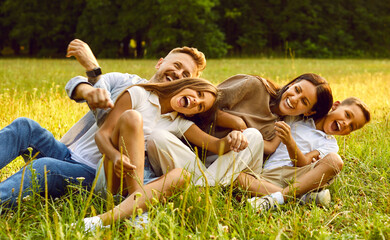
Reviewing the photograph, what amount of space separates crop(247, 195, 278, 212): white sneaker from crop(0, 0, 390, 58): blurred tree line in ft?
74.9

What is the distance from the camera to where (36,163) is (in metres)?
2.70

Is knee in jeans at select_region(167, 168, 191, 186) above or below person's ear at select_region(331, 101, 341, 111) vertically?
below

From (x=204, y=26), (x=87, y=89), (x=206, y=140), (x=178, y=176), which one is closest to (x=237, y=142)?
(x=206, y=140)

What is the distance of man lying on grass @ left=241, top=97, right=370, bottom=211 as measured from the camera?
9.40ft

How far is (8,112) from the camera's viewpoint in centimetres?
475

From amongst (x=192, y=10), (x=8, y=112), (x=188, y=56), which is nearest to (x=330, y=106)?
(x=188, y=56)

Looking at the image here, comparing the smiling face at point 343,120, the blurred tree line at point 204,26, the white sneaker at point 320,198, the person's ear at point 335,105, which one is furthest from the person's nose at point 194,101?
the blurred tree line at point 204,26

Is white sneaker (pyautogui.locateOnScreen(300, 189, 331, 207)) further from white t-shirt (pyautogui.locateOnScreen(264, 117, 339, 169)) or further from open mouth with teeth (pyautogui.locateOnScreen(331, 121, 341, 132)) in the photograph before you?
open mouth with teeth (pyautogui.locateOnScreen(331, 121, 341, 132))

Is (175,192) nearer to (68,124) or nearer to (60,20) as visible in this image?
(68,124)

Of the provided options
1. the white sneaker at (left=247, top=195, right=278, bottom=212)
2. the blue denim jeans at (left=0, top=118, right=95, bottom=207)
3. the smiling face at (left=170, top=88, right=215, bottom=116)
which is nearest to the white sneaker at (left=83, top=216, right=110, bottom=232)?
the blue denim jeans at (left=0, top=118, right=95, bottom=207)

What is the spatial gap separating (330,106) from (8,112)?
131 inches

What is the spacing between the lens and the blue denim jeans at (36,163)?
8.30ft

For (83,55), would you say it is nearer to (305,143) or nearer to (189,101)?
(189,101)

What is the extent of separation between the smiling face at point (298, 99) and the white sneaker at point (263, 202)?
2.75ft
